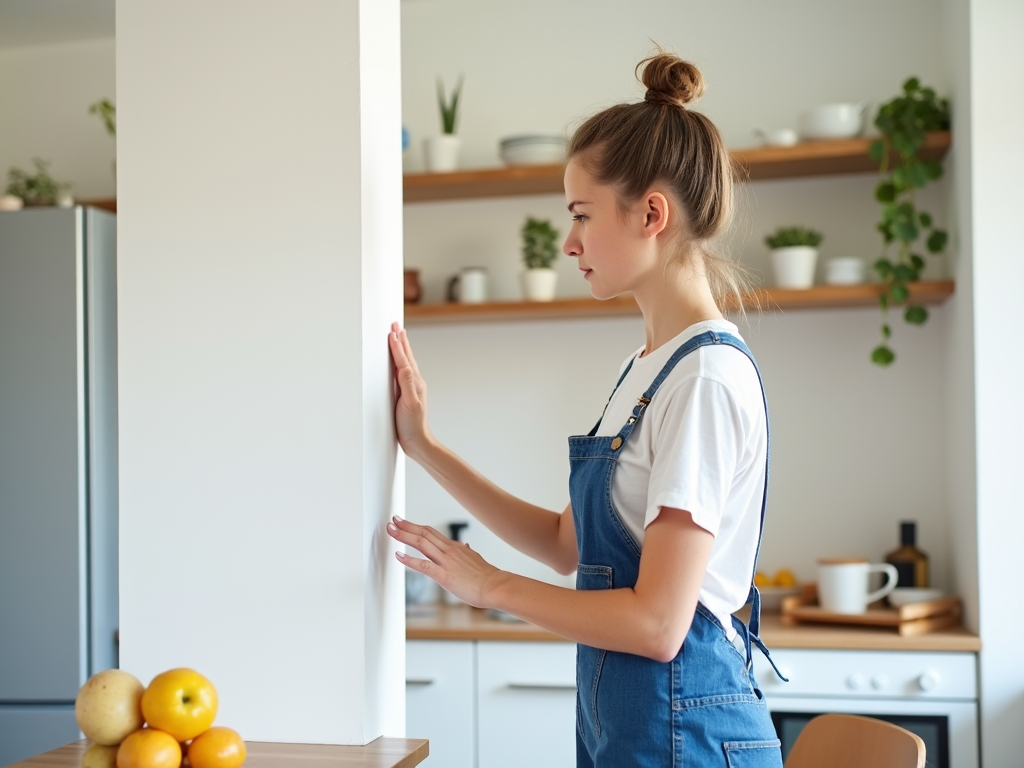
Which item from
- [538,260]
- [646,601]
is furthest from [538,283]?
[646,601]

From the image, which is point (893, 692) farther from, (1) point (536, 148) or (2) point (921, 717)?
(1) point (536, 148)

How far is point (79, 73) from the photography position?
11.9ft

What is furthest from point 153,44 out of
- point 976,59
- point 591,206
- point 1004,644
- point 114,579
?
point 1004,644

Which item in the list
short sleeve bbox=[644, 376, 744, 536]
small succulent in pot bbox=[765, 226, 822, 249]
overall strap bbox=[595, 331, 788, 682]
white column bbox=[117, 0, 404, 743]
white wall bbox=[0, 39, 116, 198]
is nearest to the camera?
short sleeve bbox=[644, 376, 744, 536]

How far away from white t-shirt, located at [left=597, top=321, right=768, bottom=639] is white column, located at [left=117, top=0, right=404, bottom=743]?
13.6 inches

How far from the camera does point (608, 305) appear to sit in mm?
3021

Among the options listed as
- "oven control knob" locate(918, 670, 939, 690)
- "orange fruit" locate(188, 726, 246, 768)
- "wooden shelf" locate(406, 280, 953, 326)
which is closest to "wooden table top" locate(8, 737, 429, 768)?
"orange fruit" locate(188, 726, 246, 768)

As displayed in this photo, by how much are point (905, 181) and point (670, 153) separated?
1.79 metres

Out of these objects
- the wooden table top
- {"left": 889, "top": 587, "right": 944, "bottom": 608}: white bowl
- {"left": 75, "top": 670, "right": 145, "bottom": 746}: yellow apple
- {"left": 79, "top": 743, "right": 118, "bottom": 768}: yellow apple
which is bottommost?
{"left": 889, "top": 587, "right": 944, "bottom": 608}: white bowl

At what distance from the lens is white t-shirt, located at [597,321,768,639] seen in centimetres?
116

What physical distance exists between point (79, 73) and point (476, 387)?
1733 millimetres

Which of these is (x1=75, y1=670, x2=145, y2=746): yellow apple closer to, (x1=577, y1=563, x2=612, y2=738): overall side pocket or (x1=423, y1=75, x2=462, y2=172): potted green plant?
(x1=577, y1=563, x2=612, y2=738): overall side pocket

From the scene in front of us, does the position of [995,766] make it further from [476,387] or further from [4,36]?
[4,36]

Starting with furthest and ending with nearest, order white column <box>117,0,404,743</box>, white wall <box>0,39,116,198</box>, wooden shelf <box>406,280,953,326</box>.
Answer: white wall <box>0,39,116,198</box> → wooden shelf <box>406,280,953,326</box> → white column <box>117,0,404,743</box>
